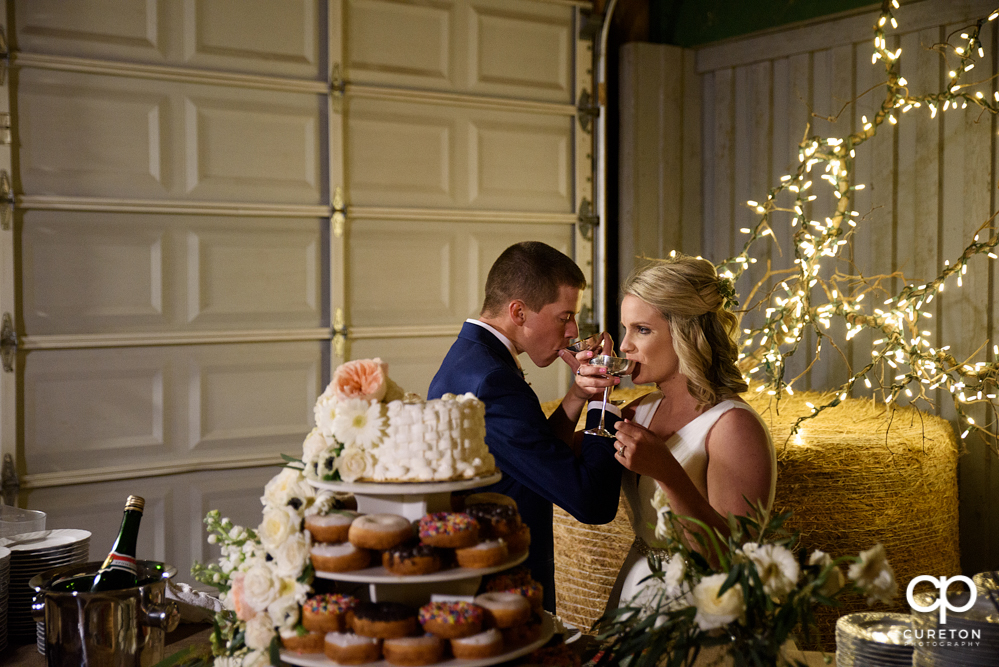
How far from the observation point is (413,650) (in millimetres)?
1182

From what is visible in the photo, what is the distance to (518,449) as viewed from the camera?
198 cm

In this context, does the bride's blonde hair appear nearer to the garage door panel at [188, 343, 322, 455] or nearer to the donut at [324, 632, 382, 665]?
the donut at [324, 632, 382, 665]

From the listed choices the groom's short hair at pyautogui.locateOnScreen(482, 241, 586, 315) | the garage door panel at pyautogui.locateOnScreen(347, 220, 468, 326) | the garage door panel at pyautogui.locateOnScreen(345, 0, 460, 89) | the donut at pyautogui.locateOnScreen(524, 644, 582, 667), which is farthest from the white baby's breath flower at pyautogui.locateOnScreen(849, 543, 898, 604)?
the garage door panel at pyautogui.locateOnScreen(345, 0, 460, 89)

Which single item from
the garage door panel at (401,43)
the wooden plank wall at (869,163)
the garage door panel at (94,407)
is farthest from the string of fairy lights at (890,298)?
the garage door panel at (94,407)

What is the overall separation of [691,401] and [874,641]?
2.96 ft

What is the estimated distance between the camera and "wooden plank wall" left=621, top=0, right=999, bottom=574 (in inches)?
140

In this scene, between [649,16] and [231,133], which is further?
[649,16]

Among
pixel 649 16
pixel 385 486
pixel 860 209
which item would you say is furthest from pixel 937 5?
pixel 385 486

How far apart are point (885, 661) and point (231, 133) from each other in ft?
10.8

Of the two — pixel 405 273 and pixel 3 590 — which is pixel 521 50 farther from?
pixel 3 590

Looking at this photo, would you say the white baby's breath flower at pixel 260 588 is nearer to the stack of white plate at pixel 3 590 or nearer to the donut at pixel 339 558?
the donut at pixel 339 558

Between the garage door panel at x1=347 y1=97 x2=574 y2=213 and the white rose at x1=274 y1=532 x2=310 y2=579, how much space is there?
2908mm

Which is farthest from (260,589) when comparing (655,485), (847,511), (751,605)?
(847,511)

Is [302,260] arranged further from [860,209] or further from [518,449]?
[860,209]
